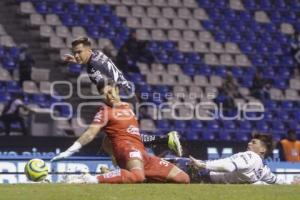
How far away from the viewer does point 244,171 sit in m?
11.5

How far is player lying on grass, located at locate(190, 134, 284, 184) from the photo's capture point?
37.2 ft

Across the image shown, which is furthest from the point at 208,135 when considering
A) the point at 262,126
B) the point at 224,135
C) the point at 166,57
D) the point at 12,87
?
the point at 12,87

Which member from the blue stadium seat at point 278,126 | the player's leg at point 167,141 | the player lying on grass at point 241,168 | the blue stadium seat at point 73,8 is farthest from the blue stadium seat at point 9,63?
the player lying on grass at point 241,168

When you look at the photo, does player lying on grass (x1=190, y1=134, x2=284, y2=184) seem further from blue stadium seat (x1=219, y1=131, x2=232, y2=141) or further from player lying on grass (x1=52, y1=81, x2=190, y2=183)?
blue stadium seat (x1=219, y1=131, x2=232, y2=141)

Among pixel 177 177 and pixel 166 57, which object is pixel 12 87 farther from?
pixel 177 177

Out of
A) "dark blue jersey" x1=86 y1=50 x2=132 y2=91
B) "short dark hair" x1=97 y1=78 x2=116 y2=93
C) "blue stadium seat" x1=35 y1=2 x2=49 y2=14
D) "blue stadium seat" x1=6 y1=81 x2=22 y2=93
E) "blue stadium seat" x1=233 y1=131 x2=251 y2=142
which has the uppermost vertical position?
"blue stadium seat" x1=35 y1=2 x2=49 y2=14

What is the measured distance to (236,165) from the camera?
1134 centimetres

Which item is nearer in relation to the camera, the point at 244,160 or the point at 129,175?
the point at 129,175

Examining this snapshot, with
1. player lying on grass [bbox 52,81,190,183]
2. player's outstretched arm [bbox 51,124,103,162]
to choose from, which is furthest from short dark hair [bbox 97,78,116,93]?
player's outstretched arm [bbox 51,124,103,162]

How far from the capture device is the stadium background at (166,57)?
2130 centimetres
